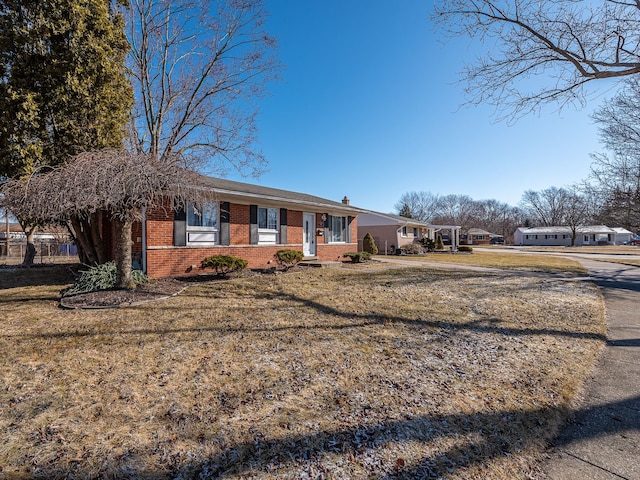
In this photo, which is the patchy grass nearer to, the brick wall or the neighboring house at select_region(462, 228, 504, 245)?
the brick wall

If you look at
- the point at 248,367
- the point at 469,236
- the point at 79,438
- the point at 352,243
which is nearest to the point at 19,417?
the point at 79,438

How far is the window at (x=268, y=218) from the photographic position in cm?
1280

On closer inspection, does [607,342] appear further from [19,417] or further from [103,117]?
[103,117]

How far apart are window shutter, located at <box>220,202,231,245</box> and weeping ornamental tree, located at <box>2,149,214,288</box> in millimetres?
4177

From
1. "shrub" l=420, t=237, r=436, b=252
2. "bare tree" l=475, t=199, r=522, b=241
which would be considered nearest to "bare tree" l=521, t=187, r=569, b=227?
"bare tree" l=475, t=199, r=522, b=241

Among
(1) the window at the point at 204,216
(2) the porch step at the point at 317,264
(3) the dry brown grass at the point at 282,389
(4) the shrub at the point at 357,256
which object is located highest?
(1) the window at the point at 204,216

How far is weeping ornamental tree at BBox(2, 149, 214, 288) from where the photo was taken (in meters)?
5.77

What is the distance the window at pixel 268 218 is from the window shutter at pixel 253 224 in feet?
1.49

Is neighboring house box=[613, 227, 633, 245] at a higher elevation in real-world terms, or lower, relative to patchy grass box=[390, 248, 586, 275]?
higher

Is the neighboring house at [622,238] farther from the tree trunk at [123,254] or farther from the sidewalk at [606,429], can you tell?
the tree trunk at [123,254]

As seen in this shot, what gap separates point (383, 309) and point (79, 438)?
5.41m

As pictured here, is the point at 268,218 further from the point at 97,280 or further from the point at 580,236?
the point at 580,236

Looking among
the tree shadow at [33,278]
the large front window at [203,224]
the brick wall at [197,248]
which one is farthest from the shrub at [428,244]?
the tree shadow at [33,278]

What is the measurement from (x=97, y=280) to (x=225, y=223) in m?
4.39
